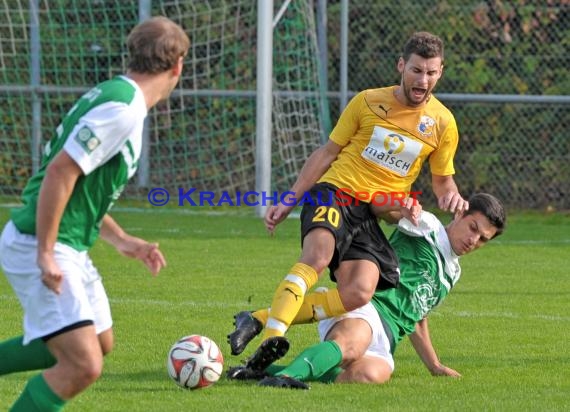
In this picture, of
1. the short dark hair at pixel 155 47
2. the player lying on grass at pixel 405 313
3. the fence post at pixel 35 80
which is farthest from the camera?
the fence post at pixel 35 80

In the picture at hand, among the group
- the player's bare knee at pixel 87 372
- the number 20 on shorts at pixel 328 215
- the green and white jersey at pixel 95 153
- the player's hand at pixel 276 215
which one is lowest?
the player's hand at pixel 276 215

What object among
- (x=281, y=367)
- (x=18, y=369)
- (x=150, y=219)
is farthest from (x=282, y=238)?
(x=18, y=369)

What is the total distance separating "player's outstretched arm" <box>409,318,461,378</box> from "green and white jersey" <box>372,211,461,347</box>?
0.17 feet

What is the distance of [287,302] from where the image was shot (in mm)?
5762

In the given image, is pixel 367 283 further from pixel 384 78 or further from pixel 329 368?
pixel 384 78

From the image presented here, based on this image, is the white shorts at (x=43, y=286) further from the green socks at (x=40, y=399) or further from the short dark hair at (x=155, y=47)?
the short dark hair at (x=155, y=47)

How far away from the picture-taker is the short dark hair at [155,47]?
4.30m

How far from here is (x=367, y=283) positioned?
595cm

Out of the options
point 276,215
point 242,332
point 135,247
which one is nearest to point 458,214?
point 276,215

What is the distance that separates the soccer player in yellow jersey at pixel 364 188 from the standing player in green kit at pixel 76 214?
1592mm

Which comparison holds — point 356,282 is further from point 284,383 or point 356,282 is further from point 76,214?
point 76,214

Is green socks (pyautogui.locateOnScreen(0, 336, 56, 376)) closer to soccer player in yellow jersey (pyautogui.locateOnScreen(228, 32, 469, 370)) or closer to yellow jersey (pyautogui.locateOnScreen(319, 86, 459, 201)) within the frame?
soccer player in yellow jersey (pyautogui.locateOnScreen(228, 32, 469, 370))

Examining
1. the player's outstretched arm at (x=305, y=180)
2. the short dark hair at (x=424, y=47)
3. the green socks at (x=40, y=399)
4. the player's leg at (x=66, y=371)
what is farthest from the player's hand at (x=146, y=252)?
the short dark hair at (x=424, y=47)

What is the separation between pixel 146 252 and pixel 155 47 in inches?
30.0
